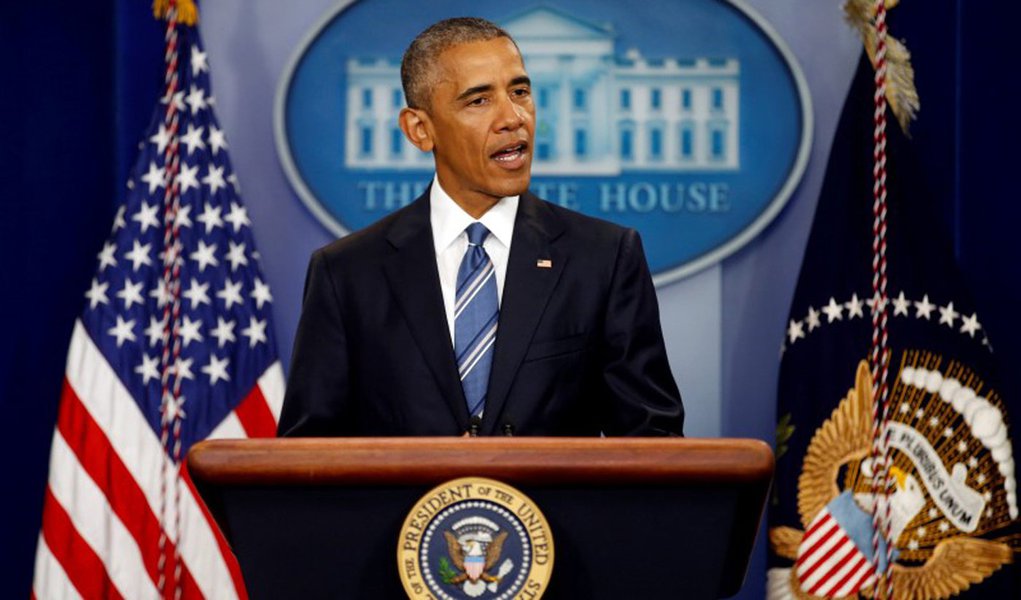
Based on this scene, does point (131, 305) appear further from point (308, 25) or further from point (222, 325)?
point (308, 25)

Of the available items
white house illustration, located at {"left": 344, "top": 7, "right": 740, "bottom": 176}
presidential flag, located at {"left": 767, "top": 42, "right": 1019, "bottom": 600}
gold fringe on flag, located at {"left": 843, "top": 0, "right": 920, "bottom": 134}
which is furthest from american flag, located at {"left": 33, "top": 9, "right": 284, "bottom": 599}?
gold fringe on flag, located at {"left": 843, "top": 0, "right": 920, "bottom": 134}

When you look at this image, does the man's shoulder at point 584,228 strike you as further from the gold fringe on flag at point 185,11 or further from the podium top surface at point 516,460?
the gold fringe on flag at point 185,11

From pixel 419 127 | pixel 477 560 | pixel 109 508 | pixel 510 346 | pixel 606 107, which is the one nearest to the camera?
pixel 477 560

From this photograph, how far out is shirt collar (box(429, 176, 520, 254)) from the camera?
210 cm

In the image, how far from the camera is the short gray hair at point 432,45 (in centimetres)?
213

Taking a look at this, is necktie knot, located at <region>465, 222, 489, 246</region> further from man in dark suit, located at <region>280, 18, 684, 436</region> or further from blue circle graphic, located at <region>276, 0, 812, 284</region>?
blue circle graphic, located at <region>276, 0, 812, 284</region>

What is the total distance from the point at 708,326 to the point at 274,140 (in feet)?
4.08

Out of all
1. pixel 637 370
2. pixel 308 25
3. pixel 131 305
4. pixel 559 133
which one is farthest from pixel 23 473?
pixel 637 370

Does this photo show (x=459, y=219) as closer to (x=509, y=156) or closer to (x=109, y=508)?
(x=509, y=156)

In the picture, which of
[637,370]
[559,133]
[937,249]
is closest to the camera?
[637,370]

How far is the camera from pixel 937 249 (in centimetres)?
337

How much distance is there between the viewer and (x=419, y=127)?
2215 mm

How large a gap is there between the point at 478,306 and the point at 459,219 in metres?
0.18

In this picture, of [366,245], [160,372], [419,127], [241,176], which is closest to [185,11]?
[241,176]
